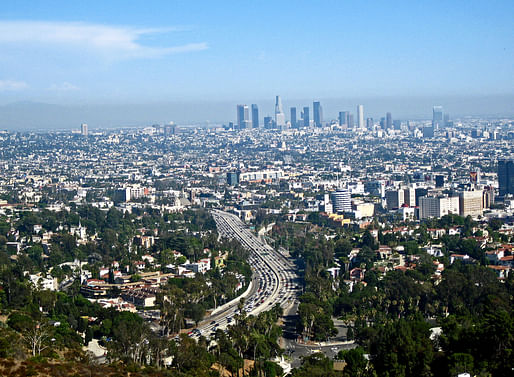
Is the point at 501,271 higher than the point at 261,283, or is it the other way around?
the point at 501,271

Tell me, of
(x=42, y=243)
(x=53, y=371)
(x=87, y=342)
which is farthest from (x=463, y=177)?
(x=53, y=371)

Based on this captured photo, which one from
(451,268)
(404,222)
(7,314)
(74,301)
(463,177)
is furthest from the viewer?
(463,177)

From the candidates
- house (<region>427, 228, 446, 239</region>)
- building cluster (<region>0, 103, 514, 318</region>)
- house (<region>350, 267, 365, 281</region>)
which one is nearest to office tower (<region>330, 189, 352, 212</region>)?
building cluster (<region>0, 103, 514, 318</region>)

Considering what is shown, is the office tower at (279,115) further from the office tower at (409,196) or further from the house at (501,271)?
the house at (501,271)

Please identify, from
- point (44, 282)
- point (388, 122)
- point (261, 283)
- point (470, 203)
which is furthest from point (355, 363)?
point (388, 122)


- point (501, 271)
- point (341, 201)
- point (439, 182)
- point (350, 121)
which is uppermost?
point (350, 121)

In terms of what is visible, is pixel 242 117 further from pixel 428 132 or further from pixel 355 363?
pixel 355 363

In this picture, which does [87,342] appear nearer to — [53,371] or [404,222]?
[53,371]
